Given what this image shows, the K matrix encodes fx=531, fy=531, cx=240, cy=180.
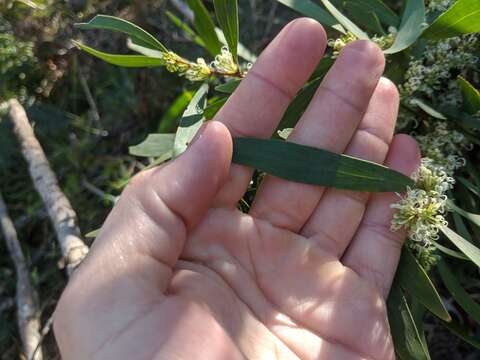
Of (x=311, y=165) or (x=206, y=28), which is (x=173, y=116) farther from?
(x=311, y=165)

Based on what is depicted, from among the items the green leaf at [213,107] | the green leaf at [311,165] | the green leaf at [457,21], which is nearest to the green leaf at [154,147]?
the green leaf at [213,107]

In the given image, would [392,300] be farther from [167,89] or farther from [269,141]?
[167,89]

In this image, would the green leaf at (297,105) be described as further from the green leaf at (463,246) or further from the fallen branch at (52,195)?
the fallen branch at (52,195)

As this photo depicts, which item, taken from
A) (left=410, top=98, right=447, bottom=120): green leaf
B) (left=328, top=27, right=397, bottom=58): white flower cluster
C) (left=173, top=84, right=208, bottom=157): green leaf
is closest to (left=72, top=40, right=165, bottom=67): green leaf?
(left=173, top=84, right=208, bottom=157): green leaf

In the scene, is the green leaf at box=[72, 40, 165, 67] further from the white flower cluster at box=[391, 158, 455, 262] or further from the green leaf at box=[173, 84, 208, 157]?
the white flower cluster at box=[391, 158, 455, 262]

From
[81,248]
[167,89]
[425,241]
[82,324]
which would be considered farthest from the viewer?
[167,89]

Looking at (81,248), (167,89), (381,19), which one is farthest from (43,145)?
(381,19)
